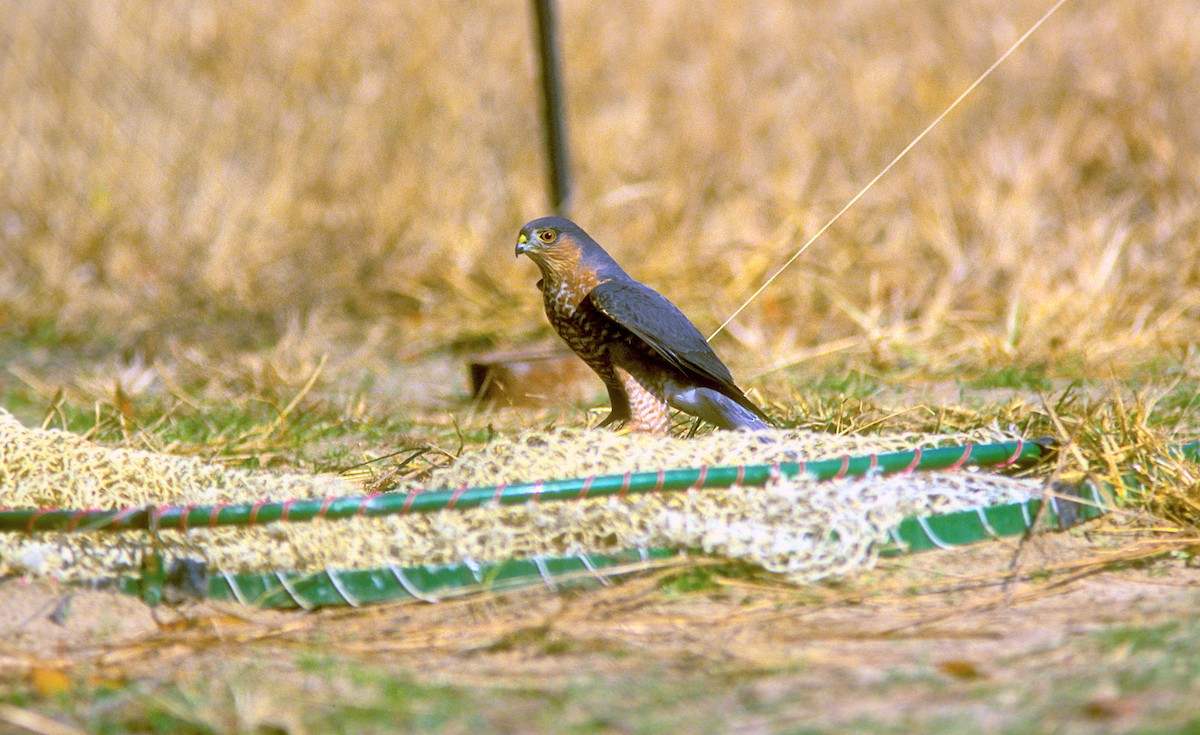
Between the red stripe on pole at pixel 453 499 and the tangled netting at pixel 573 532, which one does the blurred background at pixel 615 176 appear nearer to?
the tangled netting at pixel 573 532

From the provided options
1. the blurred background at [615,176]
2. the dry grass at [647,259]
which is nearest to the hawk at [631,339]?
the dry grass at [647,259]

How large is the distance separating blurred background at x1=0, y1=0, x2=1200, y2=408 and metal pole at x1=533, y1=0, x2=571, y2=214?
0.48m

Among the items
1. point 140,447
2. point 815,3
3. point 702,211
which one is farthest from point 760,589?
point 815,3

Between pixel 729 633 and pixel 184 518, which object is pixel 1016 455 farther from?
pixel 184 518

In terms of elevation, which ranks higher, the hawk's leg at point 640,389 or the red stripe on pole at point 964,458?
the hawk's leg at point 640,389

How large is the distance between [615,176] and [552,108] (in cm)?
168

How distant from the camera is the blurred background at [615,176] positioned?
14.6 feet

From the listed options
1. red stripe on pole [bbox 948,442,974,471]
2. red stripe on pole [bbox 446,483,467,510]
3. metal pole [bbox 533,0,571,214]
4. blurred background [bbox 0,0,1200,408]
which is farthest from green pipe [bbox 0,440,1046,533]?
metal pole [bbox 533,0,571,214]

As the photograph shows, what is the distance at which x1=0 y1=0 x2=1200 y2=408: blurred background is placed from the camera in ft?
14.6

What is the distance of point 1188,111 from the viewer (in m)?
5.57

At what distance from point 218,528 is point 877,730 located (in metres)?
1.09

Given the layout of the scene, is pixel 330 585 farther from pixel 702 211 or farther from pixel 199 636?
pixel 702 211

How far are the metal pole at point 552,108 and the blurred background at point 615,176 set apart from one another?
1.58 ft

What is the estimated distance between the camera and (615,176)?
5.85 m
